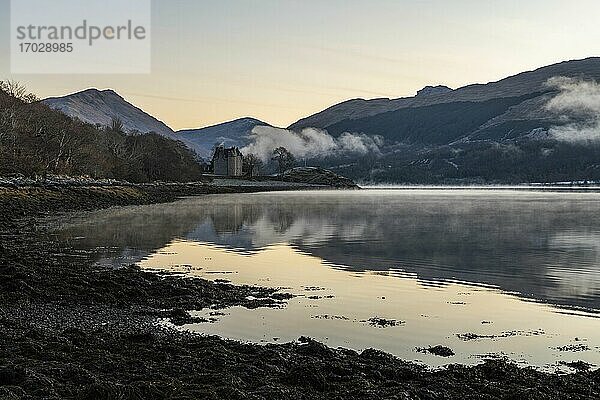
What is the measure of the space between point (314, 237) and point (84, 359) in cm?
2361

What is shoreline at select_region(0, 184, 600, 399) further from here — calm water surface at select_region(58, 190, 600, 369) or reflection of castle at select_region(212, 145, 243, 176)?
reflection of castle at select_region(212, 145, 243, 176)

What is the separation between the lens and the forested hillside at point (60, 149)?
72375 millimetres

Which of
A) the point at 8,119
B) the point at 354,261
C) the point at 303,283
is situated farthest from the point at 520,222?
the point at 8,119

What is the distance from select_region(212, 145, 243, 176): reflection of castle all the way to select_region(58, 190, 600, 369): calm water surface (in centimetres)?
14050

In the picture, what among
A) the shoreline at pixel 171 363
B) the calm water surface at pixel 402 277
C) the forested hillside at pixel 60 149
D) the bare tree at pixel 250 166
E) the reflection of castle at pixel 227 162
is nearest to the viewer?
the shoreline at pixel 171 363

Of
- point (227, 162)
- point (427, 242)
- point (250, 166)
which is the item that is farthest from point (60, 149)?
point (250, 166)

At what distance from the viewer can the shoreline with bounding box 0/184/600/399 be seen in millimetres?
8039

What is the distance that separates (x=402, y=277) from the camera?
19.1 metres

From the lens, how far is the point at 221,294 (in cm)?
1559

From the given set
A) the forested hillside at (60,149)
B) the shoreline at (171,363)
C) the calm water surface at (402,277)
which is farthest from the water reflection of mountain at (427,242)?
the forested hillside at (60,149)

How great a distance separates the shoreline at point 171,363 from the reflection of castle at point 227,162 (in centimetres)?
16485

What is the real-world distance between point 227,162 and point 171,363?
172001 millimetres

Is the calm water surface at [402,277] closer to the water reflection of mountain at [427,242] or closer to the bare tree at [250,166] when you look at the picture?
the water reflection of mountain at [427,242]

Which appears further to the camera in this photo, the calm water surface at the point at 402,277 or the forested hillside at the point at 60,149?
the forested hillside at the point at 60,149
